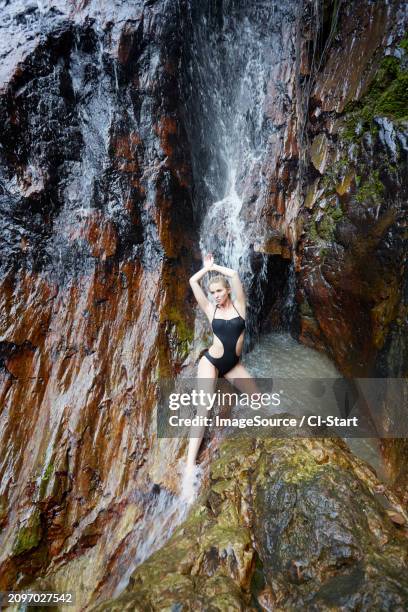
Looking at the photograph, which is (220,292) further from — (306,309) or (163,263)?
(306,309)

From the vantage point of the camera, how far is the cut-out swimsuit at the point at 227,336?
3559mm

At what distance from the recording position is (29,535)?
3605 millimetres

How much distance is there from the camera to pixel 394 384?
3.33 meters

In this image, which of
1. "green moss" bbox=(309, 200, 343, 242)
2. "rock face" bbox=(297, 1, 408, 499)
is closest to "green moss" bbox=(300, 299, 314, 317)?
"rock face" bbox=(297, 1, 408, 499)

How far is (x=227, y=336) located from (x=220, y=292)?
48 centimetres

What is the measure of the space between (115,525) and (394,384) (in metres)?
3.23

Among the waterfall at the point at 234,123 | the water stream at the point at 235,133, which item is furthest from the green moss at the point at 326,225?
the waterfall at the point at 234,123

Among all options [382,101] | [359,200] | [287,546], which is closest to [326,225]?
[359,200]

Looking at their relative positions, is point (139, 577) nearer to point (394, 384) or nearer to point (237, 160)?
point (394, 384)

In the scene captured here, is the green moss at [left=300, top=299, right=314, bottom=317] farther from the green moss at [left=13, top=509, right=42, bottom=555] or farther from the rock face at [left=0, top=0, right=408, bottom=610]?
the green moss at [left=13, top=509, right=42, bottom=555]

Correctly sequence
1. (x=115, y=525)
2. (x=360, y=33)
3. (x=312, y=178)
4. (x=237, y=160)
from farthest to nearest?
(x=237, y=160) < (x=312, y=178) < (x=360, y=33) < (x=115, y=525)

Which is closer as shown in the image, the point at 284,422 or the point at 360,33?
the point at 284,422

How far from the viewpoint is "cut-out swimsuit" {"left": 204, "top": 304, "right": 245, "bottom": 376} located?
3559 millimetres

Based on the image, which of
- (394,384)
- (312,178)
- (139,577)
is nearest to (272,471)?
(139,577)
